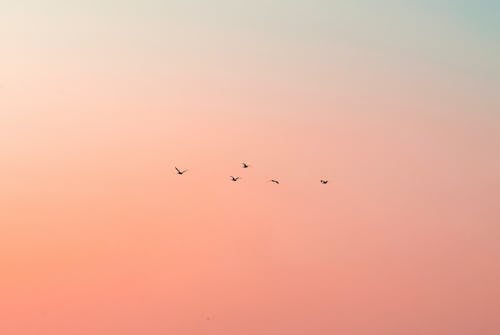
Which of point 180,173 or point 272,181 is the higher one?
point 272,181

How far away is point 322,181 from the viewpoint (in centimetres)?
16325

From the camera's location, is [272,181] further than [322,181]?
Yes

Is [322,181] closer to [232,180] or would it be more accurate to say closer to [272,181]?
[272,181]

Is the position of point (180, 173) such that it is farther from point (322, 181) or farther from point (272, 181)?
point (322, 181)

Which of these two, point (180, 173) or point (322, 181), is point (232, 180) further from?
point (322, 181)

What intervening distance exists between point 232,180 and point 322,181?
49.0 meters

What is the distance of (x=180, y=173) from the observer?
157 m

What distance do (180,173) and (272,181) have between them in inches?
2067

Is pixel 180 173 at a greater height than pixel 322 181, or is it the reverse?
pixel 322 181

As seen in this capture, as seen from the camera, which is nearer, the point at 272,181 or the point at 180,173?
the point at 180,173

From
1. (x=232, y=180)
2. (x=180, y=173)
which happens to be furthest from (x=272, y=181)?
(x=180, y=173)

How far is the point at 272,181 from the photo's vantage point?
174 meters

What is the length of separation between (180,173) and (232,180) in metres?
28.1

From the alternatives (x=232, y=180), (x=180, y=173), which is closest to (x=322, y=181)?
(x=232, y=180)
